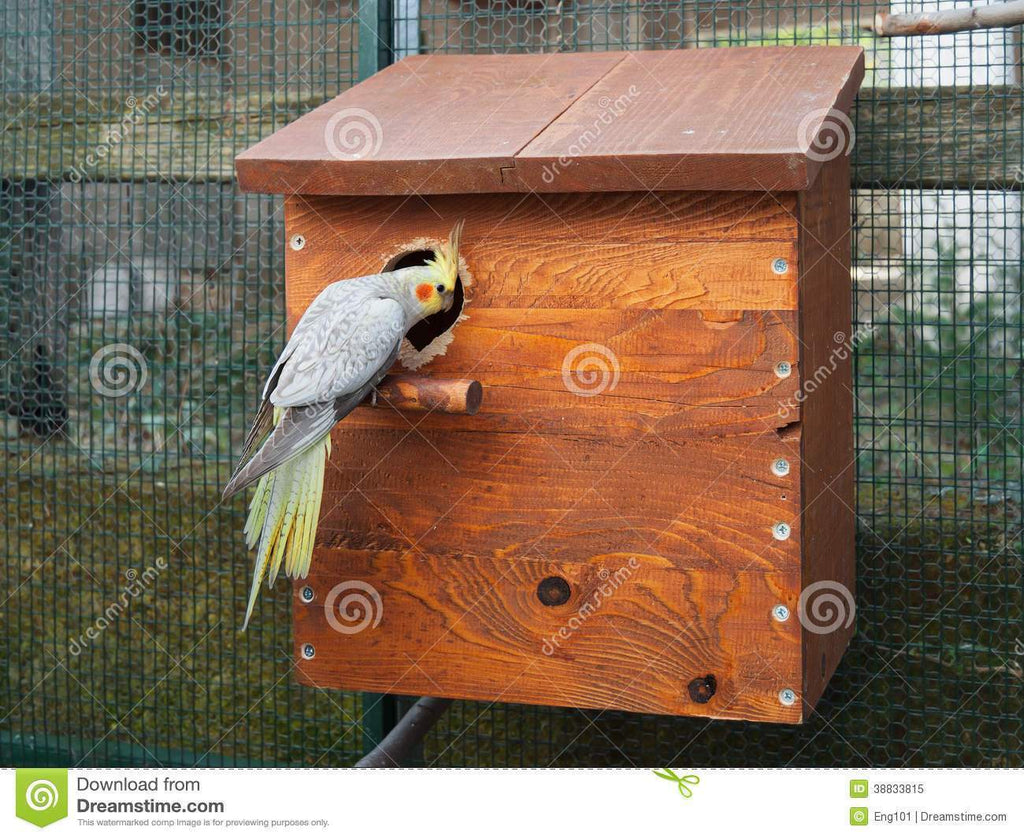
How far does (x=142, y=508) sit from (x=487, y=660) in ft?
4.33

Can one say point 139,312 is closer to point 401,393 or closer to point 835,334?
point 401,393

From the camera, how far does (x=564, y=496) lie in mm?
1784

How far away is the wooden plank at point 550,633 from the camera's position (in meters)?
1.72

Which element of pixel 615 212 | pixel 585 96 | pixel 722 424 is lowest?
pixel 722 424

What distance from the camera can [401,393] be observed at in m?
1.70

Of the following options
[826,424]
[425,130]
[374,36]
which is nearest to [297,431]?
[425,130]

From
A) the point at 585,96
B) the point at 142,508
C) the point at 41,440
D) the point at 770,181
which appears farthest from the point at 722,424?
the point at 41,440
